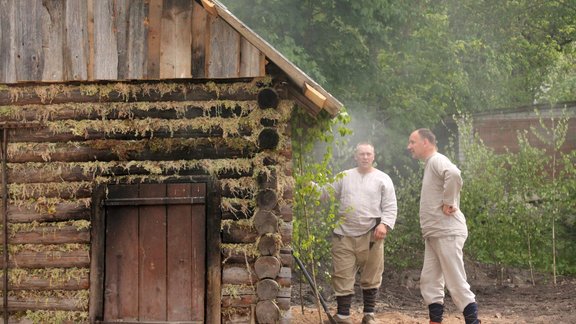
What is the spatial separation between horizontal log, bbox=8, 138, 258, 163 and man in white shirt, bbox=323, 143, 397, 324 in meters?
2.11

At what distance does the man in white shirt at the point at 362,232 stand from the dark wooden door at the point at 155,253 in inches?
90.7

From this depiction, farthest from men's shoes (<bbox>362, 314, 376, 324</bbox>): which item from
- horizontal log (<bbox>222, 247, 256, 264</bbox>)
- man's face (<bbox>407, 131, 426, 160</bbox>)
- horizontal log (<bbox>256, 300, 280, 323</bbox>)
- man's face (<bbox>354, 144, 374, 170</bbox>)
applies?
horizontal log (<bbox>222, 247, 256, 264</bbox>)

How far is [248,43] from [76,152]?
2.08m

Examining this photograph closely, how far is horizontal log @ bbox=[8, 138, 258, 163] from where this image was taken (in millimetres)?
8539

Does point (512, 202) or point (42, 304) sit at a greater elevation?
point (512, 202)

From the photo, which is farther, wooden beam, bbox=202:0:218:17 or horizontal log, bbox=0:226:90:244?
horizontal log, bbox=0:226:90:244

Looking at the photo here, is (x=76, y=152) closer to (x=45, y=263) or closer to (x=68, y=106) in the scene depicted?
(x=68, y=106)

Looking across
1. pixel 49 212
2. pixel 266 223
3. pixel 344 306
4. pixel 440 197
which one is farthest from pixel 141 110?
pixel 344 306

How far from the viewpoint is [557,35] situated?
→ 100ft

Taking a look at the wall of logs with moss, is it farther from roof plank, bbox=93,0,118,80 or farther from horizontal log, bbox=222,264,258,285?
roof plank, bbox=93,0,118,80

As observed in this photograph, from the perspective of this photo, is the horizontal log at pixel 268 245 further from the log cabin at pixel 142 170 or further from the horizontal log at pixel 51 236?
the horizontal log at pixel 51 236

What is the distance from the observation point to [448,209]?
9266 millimetres

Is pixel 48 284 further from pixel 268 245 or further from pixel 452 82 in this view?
pixel 452 82

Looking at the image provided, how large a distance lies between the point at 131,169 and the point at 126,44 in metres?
1.26
